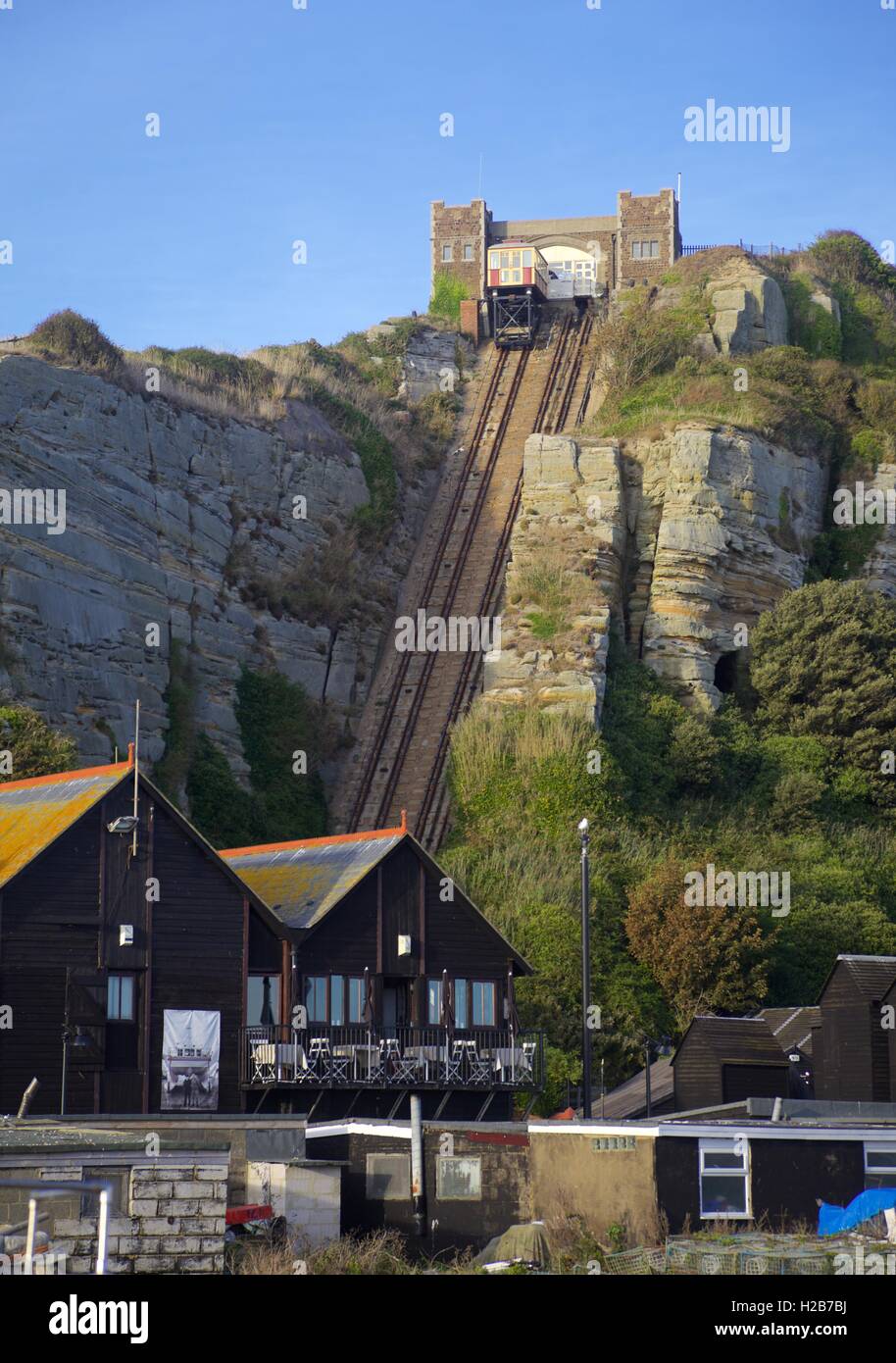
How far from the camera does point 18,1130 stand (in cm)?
2595

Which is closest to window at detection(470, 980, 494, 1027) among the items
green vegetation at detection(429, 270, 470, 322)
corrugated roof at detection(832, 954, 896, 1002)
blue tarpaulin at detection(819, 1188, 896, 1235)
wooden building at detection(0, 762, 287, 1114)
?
wooden building at detection(0, 762, 287, 1114)

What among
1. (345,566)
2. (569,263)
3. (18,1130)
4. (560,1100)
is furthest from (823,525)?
(18,1130)

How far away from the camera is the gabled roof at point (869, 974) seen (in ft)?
145

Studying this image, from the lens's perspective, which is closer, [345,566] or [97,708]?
[97,708]

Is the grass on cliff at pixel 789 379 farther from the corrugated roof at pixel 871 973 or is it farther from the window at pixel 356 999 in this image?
the window at pixel 356 999

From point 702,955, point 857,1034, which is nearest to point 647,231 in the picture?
point 702,955

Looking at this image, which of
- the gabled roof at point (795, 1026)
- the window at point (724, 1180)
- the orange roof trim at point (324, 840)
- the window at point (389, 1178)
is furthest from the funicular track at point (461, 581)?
the window at point (724, 1180)

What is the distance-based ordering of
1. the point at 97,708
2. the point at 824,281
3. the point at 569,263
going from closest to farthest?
the point at 97,708 → the point at 824,281 → the point at 569,263

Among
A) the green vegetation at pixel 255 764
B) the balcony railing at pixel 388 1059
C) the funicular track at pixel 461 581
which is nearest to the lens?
the balcony railing at pixel 388 1059

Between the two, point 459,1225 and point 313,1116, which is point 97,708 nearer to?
point 313,1116

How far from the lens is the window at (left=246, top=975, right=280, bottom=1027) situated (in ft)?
138

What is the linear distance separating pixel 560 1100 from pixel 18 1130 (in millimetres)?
21529

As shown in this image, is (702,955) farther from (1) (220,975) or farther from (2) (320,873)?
(1) (220,975)

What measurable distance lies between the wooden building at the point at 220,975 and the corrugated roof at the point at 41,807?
0.07 meters
